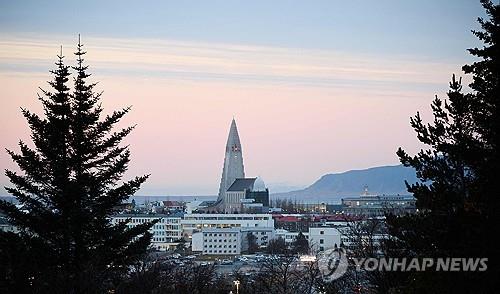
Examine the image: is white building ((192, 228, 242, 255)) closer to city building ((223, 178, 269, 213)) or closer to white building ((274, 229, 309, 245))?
white building ((274, 229, 309, 245))

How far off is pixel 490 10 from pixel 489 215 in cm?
377

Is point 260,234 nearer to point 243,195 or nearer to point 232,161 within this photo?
point 243,195

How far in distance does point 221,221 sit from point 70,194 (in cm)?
10494

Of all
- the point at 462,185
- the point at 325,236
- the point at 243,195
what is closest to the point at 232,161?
the point at 243,195

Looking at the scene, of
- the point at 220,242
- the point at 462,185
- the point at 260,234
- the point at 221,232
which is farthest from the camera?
the point at 260,234

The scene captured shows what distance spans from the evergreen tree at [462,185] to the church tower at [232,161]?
143 meters

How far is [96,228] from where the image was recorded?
19594 mm

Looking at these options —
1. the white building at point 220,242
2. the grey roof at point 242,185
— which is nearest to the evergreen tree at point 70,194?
the white building at point 220,242

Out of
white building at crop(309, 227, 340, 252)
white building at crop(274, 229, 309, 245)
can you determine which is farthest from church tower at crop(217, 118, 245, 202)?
white building at crop(309, 227, 340, 252)

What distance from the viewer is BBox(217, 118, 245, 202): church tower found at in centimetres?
16062

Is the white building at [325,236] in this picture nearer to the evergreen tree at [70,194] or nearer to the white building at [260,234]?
the white building at [260,234]

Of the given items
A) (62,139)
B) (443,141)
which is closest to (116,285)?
(62,139)

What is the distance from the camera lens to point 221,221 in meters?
124

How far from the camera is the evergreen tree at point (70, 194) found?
1922 centimetres
